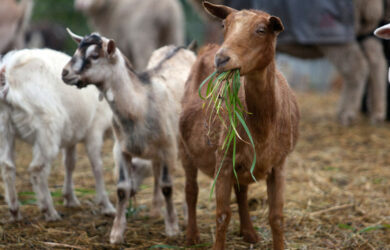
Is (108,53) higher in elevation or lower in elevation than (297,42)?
higher

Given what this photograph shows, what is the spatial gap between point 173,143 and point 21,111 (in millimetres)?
1295

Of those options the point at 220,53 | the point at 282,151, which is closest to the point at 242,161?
the point at 282,151

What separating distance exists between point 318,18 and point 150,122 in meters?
4.91

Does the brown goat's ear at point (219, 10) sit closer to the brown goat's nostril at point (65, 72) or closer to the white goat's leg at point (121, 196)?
the brown goat's nostril at point (65, 72)

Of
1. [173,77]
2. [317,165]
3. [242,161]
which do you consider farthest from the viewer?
[317,165]

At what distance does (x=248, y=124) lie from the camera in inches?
130

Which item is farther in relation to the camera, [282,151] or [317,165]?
[317,165]

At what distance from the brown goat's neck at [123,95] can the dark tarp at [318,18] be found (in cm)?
453

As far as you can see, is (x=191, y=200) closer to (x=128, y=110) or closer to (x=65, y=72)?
(x=128, y=110)

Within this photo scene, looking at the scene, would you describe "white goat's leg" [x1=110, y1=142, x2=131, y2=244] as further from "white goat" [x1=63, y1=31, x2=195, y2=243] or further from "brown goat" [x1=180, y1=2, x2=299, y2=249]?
"brown goat" [x1=180, y1=2, x2=299, y2=249]

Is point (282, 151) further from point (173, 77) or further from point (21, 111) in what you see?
point (21, 111)

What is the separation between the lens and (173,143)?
14.5ft

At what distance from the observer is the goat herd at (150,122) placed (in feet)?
10.9

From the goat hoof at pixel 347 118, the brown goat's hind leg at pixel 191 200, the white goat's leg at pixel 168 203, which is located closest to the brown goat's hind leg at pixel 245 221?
the brown goat's hind leg at pixel 191 200
